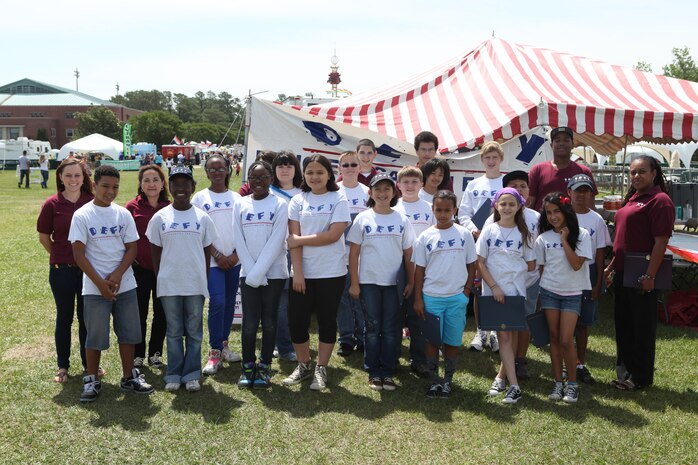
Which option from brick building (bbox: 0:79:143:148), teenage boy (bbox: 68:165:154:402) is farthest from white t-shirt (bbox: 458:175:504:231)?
brick building (bbox: 0:79:143:148)

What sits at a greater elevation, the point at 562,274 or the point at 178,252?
the point at 178,252

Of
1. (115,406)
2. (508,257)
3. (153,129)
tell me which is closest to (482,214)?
(508,257)

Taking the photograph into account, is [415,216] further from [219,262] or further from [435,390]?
[219,262]

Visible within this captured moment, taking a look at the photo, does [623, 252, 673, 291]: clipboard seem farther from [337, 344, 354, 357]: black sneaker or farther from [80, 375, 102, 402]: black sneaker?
[80, 375, 102, 402]: black sneaker

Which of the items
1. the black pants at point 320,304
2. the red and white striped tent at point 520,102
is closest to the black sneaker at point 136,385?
the black pants at point 320,304

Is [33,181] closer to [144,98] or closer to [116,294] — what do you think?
[116,294]

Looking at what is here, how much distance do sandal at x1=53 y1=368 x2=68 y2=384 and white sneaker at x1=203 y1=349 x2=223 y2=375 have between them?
42.4 inches

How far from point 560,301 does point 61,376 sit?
12.8 ft

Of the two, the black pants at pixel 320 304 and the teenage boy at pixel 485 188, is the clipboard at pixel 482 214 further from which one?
the black pants at pixel 320 304

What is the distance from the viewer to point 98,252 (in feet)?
14.6

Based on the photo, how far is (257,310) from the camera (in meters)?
4.71

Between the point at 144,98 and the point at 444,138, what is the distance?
146m

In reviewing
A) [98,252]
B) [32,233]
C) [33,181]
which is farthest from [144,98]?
[98,252]

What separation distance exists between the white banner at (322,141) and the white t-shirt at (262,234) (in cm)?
280
